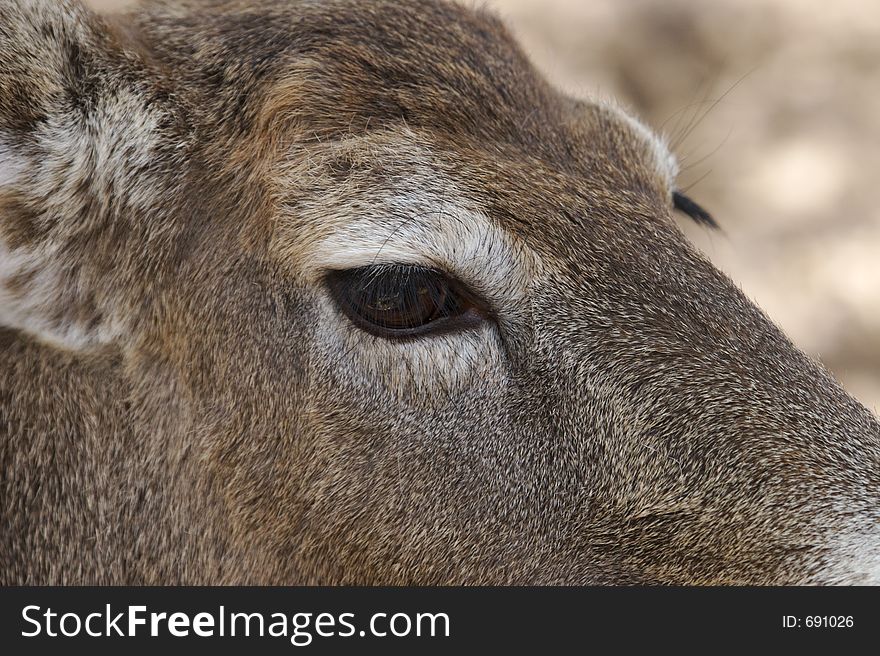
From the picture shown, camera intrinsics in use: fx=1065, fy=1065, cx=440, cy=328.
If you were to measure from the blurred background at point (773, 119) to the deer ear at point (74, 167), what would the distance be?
4823 millimetres

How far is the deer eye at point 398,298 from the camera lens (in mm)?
3141

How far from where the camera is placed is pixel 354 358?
319cm

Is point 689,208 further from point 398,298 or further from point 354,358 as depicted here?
point 354,358

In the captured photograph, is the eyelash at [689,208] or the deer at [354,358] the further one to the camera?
the eyelash at [689,208]

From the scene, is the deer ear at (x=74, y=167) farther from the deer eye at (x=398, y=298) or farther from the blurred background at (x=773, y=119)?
the blurred background at (x=773, y=119)

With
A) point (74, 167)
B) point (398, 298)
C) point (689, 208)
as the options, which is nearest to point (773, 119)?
point (689, 208)

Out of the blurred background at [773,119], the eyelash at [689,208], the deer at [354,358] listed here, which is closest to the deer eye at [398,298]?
the deer at [354,358]

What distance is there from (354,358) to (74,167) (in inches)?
40.1

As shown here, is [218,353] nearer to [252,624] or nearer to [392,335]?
[392,335]

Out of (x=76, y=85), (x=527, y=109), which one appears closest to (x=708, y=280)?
(x=527, y=109)

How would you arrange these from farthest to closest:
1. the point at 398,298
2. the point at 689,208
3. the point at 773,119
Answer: the point at 773,119, the point at 689,208, the point at 398,298

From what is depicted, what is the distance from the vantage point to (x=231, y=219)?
3328 mm

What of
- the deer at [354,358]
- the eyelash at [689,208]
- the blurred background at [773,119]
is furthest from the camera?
the blurred background at [773,119]

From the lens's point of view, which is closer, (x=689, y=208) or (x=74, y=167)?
(x=74, y=167)
